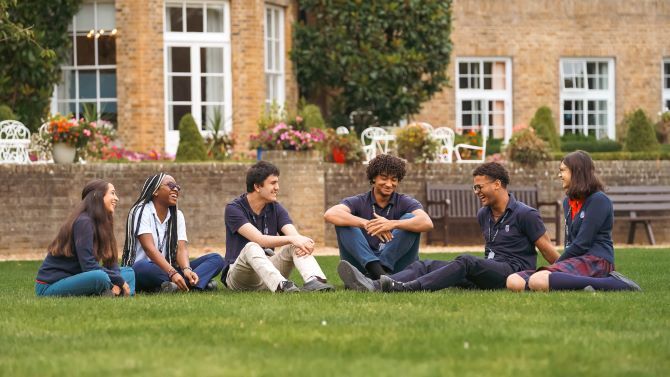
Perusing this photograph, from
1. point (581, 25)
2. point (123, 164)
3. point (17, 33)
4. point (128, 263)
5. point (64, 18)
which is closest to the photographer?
point (128, 263)

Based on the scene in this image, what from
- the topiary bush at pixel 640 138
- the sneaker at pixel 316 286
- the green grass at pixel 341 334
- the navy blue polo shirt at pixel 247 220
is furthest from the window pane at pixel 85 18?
the sneaker at pixel 316 286

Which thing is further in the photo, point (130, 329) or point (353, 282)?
point (353, 282)

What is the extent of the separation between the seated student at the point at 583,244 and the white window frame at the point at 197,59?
51.1 feet

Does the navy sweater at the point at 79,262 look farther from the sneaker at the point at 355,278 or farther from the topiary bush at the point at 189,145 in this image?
the topiary bush at the point at 189,145

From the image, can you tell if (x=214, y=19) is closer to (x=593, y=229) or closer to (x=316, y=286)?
(x=316, y=286)

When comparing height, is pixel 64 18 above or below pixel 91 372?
above

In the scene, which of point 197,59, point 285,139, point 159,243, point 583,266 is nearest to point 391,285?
point 583,266

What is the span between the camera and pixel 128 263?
12.1m

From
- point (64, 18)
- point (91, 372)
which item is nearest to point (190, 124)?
point (64, 18)

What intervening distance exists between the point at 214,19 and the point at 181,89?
1476mm

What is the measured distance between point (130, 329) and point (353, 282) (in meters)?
3.01

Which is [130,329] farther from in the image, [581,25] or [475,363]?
[581,25]

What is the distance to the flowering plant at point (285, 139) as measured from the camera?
879 inches

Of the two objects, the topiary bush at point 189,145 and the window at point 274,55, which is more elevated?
the window at point 274,55
